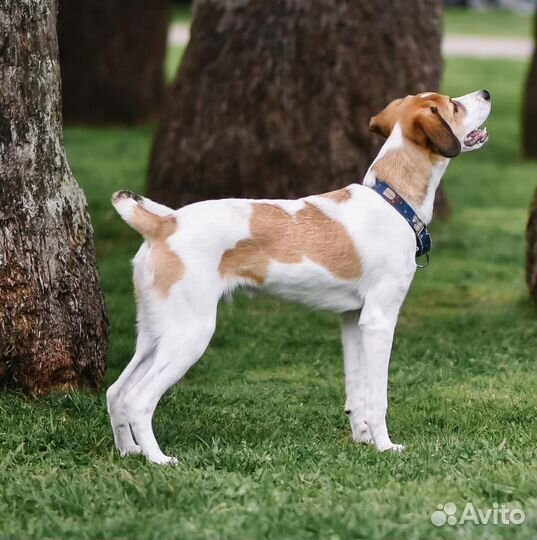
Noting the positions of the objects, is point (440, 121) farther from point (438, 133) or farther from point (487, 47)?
point (487, 47)

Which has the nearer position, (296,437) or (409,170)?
(409,170)

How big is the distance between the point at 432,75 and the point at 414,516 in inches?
284

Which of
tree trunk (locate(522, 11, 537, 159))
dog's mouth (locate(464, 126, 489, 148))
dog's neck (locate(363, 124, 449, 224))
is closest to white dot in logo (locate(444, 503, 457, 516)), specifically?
dog's neck (locate(363, 124, 449, 224))

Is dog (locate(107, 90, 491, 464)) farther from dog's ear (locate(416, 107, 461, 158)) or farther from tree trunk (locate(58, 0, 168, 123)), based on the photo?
tree trunk (locate(58, 0, 168, 123))

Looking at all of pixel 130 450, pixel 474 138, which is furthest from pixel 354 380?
pixel 474 138

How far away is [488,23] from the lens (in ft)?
143

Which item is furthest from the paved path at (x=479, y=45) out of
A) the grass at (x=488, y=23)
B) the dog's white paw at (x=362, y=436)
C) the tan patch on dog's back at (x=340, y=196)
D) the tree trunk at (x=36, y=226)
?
the dog's white paw at (x=362, y=436)

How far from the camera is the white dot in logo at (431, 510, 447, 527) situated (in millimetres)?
4586

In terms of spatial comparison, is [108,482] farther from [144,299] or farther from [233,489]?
[144,299]

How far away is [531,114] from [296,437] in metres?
11.4

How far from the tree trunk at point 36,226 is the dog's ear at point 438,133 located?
1.94 metres

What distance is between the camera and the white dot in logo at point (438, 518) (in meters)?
4.59

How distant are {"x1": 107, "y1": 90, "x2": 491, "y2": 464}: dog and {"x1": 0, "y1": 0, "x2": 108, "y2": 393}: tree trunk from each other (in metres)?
0.91

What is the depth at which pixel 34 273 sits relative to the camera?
6359 mm
